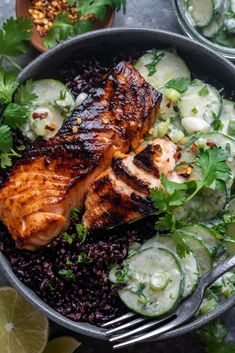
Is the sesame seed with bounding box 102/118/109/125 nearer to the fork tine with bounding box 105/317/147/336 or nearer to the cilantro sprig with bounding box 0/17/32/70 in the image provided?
the cilantro sprig with bounding box 0/17/32/70

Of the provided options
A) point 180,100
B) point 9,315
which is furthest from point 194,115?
point 9,315

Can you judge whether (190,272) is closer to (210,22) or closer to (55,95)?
(55,95)

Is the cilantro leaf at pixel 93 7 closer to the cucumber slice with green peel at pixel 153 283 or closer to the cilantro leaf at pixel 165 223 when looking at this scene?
the cilantro leaf at pixel 165 223

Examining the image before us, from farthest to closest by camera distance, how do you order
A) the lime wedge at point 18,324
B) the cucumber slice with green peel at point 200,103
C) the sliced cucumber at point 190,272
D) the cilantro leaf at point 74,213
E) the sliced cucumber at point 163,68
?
the lime wedge at point 18,324 < the sliced cucumber at point 163,68 < the cucumber slice with green peel at point 200,103 < the cilantro leaf at point 74,213 < the sliced cucumber at point 190,272

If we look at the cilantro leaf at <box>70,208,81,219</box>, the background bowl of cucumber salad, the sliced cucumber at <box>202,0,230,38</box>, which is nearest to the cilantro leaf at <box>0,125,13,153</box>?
the cilantro leaf at <box>70,208,81,219</box>

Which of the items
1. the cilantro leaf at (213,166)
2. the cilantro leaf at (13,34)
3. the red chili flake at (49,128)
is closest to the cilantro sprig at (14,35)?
the cilantro leaf at (13,34)

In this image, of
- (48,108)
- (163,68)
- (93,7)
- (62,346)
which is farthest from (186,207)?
(93,7)

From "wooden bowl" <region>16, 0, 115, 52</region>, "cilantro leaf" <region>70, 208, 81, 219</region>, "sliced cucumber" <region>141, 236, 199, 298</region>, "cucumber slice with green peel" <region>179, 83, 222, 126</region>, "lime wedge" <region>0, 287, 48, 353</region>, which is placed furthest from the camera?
"wooden bowl" <region>16, 0, 115, 52</region>
